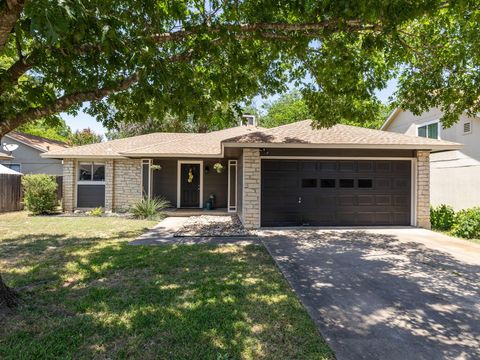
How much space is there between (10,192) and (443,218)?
18.9 meters

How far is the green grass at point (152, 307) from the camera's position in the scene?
9.57ft

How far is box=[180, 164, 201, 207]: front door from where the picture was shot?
1413cm

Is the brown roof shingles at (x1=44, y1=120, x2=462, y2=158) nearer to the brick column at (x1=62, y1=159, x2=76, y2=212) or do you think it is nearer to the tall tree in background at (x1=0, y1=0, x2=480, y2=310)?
the brick column at (x1=62, y1=159, x2=76, y2=212)

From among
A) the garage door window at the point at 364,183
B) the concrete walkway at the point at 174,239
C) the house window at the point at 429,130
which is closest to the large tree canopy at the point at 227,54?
the garage door window at the point at 364,183

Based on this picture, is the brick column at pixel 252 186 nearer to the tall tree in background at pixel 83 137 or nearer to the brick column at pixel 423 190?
the brick column at pixel 423 190

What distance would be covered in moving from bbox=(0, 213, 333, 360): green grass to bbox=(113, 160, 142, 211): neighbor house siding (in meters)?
6.89

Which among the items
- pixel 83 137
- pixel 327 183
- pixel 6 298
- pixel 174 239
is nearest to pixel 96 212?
pixel 174 239

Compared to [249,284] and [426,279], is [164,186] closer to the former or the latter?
[249,284]

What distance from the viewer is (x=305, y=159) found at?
31.9 feet

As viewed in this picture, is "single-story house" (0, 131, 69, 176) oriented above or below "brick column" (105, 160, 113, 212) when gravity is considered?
above

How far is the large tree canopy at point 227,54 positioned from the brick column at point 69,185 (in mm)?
6909

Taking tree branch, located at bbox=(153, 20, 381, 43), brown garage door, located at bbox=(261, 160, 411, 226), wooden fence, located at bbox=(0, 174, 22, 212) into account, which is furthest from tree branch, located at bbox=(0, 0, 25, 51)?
wooden fence, located at bbox=(0, 174, 22, 212)

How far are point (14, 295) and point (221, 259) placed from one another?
11.4 feet

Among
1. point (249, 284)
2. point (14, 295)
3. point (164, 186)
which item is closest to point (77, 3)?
point (14, 295)
